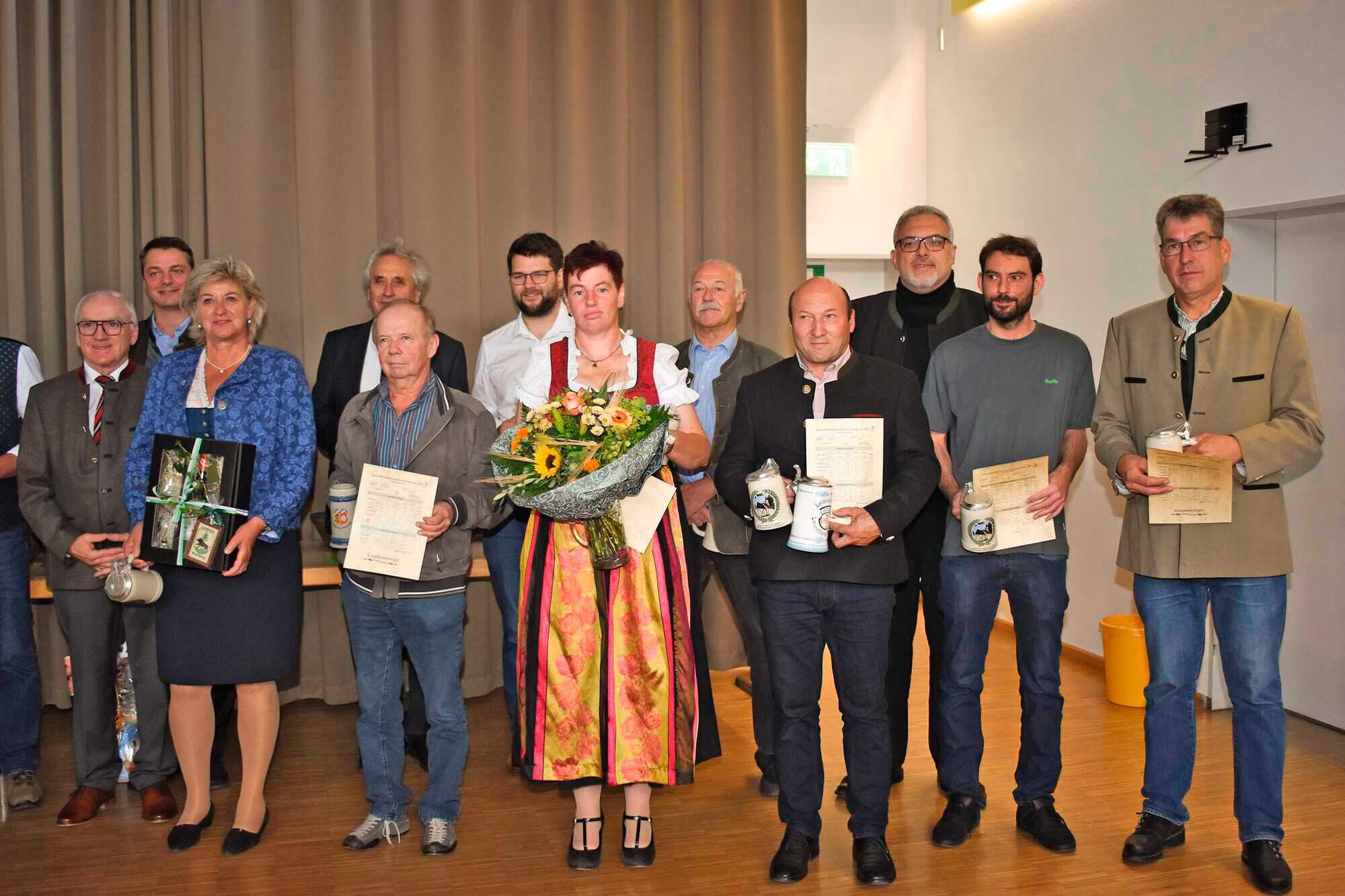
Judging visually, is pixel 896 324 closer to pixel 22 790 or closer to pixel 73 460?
pixel 73 460

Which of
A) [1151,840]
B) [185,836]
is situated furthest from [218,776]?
[1151,840]

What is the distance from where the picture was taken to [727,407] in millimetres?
4004

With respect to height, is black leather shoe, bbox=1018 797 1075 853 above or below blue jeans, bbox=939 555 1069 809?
below

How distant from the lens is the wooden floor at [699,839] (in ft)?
10.9

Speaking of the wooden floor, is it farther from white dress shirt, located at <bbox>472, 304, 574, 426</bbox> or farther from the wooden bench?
white dress shirt, located at <bbox>472, 304, 574, 426</bbox>

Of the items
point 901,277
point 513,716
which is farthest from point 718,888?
point 901,277

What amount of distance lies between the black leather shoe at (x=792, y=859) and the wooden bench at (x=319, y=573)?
5.26ft

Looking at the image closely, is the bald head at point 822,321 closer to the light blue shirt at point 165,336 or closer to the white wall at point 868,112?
the light blue shirt at point 165,336

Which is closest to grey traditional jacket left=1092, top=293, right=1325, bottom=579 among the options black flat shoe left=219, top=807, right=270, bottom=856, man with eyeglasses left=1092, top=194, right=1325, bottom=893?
man with eyeglasses left=1092, top=194, right=1325, bottom=893

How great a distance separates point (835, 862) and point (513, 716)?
1310 millimetres

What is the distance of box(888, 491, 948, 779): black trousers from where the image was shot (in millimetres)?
3834

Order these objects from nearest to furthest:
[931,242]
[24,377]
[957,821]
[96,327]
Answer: [957,821], [96,327], [931,242], [24,377]

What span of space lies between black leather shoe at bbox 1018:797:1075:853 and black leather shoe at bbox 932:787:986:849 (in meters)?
0.15

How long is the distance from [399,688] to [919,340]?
206 cm
